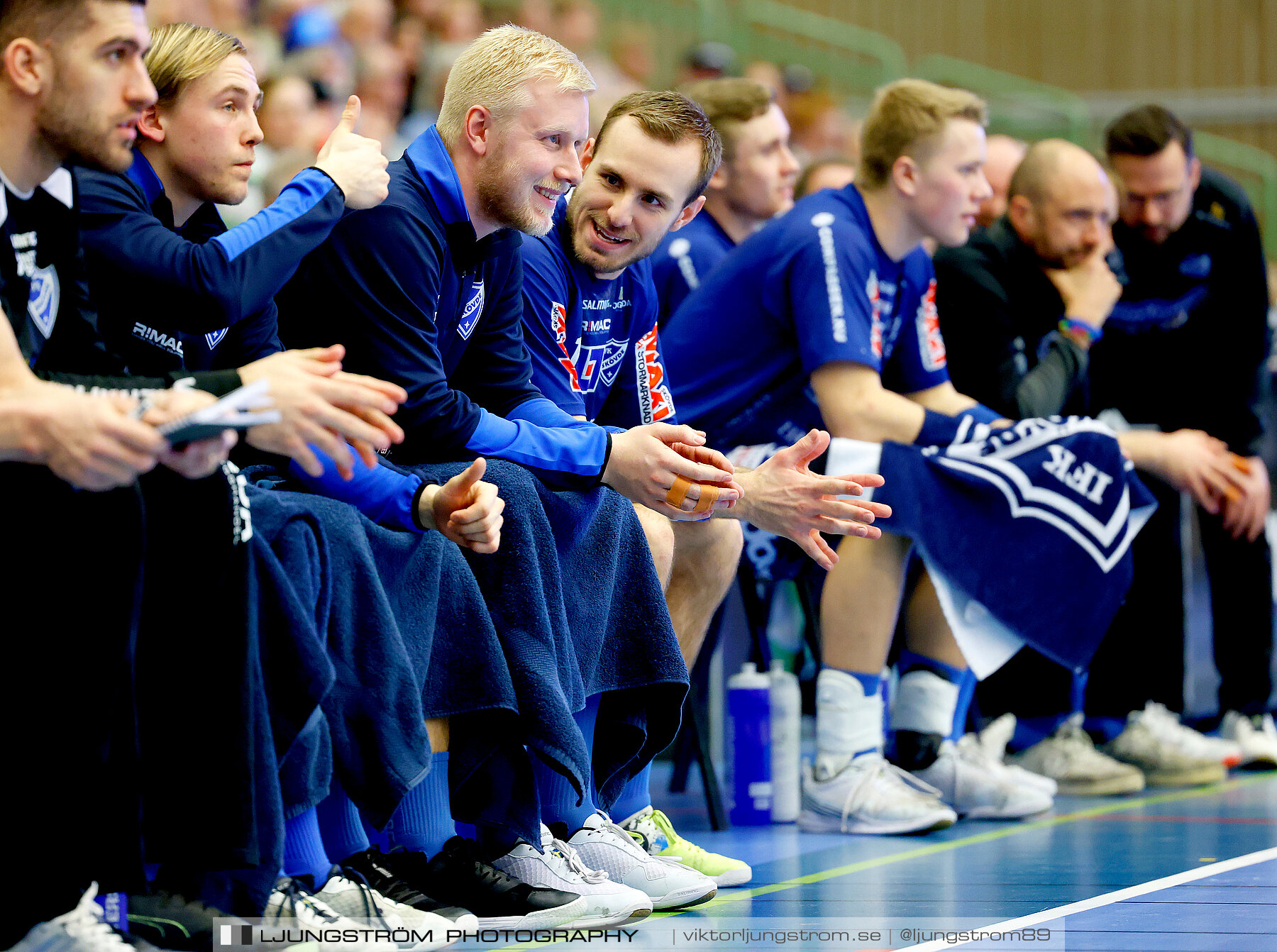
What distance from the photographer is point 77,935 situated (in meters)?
2.05

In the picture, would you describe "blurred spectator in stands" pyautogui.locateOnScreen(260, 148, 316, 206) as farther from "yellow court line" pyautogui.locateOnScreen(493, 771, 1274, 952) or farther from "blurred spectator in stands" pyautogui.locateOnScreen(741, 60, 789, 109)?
"blurred spectator in stands" pyautogui.locateOnScreen(741, 60, 789, 109)

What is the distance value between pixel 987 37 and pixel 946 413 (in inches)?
405

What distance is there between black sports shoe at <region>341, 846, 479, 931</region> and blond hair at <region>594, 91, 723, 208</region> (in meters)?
1.52

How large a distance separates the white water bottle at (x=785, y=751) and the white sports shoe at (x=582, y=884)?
127 cm

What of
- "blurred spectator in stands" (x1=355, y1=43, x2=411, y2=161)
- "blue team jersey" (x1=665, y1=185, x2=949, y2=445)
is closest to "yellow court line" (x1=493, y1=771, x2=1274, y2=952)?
"blue team jersey" (x1=665, y1=185, x2=949, y2=445)

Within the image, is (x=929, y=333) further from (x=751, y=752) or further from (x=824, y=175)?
(x=824, y=175)

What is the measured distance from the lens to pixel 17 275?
7.00 feet

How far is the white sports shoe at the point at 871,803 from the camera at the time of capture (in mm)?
3736

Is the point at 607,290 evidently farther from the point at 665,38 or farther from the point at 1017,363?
the point at 665,38

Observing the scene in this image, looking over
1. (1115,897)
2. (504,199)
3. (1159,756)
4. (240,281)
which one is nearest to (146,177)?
(240,281)

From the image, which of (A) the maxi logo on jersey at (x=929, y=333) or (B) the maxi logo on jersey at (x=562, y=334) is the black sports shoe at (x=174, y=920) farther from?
(A) the maxi logo on jersey at (x=929, y=333)

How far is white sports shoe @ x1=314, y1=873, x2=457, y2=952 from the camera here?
2.41 metres

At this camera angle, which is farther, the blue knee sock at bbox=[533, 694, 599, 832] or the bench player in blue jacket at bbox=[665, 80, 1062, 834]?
the bench player in blue jacket at bbox=[665, 80, 1062, 834]

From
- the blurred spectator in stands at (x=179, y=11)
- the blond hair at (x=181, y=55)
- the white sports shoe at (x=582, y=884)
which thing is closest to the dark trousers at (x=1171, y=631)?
the white sports shoe at (x=582, y=884)
